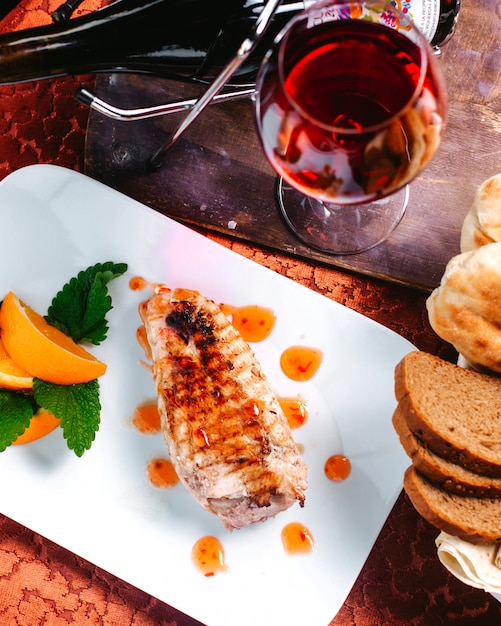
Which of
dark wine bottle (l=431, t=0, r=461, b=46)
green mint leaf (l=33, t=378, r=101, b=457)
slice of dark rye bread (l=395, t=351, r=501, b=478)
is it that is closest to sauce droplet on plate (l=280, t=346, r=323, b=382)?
slice of dark rye bread (l=395, t=351, r=501, b=478)

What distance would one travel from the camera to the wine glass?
1078mm

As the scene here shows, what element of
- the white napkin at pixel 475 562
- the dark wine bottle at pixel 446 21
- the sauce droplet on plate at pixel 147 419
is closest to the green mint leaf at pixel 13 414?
the sauce droplet on plate at pixel 147 419

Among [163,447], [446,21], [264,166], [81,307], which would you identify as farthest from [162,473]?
[446,21]

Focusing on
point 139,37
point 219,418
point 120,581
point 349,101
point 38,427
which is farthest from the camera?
point 120,581

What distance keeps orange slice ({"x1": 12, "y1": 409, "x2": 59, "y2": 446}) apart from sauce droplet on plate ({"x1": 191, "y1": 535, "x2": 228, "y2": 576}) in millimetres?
449

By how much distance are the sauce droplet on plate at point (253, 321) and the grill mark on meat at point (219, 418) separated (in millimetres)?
120

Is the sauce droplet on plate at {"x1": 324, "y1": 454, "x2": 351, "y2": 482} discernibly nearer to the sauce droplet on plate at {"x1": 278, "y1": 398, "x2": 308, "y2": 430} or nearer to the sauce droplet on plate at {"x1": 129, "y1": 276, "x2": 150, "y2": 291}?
the sauce droplet on plate at {"x1": 278, "y1": 398, "x2": 308, "y2": 430}

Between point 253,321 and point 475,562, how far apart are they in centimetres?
71

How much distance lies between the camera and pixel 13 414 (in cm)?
151

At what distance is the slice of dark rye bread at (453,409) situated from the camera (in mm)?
1373

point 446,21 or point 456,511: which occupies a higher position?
point 446,21

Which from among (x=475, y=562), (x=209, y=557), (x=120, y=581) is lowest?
(x=120, y=581)

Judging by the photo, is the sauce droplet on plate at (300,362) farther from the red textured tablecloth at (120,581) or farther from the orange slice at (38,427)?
the orange slice at (38,427)

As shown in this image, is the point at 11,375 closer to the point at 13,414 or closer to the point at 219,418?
the point at 13,414
